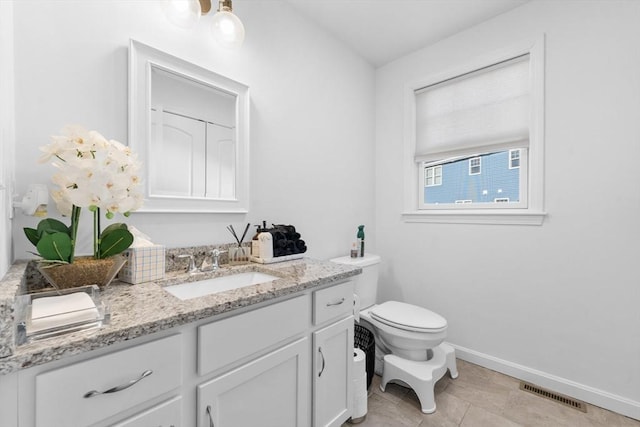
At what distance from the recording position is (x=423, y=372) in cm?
171

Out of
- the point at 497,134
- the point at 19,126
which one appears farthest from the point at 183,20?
the point at 497,134

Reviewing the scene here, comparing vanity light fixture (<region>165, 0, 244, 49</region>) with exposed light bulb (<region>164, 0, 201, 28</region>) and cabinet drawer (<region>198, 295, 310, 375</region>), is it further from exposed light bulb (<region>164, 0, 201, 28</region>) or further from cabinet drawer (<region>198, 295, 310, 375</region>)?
cabinet drawer (<region>198, 295, 310, 375</region>)

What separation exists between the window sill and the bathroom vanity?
1258 mm

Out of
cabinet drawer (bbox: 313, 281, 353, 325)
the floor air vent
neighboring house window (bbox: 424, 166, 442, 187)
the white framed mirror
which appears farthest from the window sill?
the white framed mirror

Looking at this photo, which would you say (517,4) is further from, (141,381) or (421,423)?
(141,381)

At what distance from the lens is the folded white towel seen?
64 cm

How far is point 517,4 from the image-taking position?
6.30 ft

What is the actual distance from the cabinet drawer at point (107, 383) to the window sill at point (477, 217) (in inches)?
81.6

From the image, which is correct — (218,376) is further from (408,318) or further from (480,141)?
(480,141)

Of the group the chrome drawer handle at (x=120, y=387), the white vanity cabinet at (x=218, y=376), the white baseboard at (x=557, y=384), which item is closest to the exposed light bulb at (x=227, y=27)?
the white vanity cabinet at (x=218, y=376)

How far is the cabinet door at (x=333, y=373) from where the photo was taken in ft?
4.02

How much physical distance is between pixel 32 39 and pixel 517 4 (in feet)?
8.75

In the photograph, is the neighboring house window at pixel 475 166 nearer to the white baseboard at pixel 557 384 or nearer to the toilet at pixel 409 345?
the toilet at pixel 409 345

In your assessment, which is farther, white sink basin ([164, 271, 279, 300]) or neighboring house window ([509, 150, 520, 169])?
neighboring house window ([509, 150, 520, 169])
